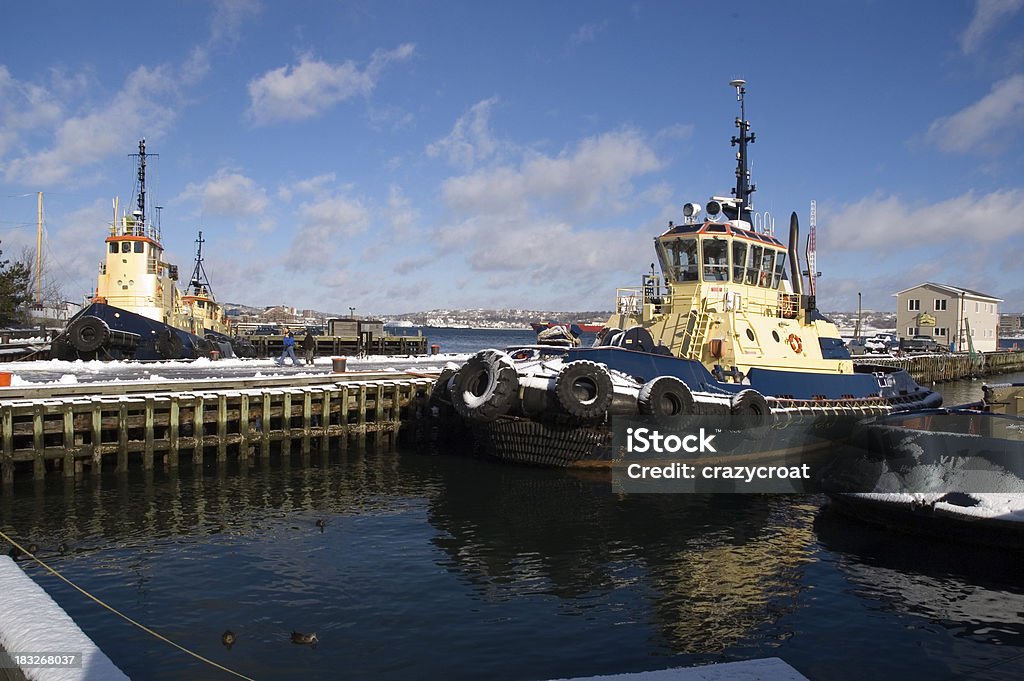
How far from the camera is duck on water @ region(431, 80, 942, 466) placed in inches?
669

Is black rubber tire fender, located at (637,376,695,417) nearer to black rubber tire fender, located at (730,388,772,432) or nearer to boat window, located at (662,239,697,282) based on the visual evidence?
black rubber tire fender, located at (730,388,772,432)

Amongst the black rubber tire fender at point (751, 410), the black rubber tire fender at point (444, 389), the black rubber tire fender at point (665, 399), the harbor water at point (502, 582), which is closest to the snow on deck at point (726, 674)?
the harbor water at point (502, 582)

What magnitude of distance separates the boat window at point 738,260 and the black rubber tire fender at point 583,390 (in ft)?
21.1

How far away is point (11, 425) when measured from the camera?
624 inches

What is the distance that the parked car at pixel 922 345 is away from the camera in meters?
62.7

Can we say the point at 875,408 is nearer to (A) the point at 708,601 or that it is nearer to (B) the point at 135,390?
(A) the point at 708,601

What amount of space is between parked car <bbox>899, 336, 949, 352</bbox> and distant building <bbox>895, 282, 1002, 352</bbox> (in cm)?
165

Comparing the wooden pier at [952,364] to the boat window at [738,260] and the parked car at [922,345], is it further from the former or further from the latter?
the boat window at [738,260]

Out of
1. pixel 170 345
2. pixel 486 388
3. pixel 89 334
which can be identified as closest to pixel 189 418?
pixel 486 388

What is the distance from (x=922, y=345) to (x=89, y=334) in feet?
208

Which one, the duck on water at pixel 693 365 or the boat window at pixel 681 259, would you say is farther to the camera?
the boat window at pixel 681 259

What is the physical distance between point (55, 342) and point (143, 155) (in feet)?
59.8

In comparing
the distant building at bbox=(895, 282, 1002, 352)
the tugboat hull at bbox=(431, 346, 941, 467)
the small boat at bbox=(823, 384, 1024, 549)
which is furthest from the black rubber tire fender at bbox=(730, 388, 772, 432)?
the distant building at bbox=(895, 282, 1002, 352)

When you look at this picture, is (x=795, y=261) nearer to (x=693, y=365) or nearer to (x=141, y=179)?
(x=693, y=365)
